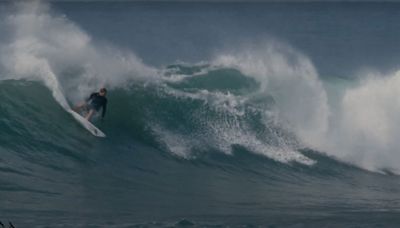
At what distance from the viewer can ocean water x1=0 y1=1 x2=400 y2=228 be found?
49.4ft

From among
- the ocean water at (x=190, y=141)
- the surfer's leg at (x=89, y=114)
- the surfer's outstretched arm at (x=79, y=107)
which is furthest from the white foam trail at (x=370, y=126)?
the surfer's outstretched arm at (x=79, y=107)

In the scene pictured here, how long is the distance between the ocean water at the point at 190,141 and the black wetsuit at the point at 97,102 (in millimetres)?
432

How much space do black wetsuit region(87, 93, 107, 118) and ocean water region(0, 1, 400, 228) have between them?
1.42ft

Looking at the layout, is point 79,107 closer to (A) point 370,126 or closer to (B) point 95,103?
(B) point 95,103

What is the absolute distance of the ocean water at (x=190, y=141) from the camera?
15.0 meters

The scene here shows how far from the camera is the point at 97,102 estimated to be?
2003 centimetres

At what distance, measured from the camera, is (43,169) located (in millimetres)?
17156

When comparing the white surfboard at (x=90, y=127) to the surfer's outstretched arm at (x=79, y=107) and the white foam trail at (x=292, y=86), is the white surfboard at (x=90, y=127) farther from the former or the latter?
the white foam trail at (x=292, y=86)

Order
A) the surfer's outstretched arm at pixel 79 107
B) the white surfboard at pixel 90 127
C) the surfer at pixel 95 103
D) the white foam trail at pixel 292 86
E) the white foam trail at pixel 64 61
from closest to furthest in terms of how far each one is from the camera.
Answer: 1. the white surfboard at pixel 90 127
2. the surfer at pixel 95 103
3. the surfer's outstretched arm at pixel 79 107
4. the white foam trail at pixel 64 61
5. the white foam trail at pixel 292 86

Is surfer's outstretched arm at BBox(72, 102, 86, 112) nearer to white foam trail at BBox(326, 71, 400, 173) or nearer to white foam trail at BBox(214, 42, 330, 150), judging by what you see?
white foam trail at BBox(214, 42, 330, 150)

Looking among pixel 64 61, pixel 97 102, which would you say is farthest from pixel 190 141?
pixel 64 61

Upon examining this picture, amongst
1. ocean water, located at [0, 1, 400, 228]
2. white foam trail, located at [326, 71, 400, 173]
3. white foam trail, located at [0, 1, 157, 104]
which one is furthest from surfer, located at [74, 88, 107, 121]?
white foam trail, located at [326, 71, 400, 173]

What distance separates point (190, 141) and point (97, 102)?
2185 millimetres

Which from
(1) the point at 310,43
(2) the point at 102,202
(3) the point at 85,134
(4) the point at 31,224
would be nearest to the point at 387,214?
(2) the point at 102,202
